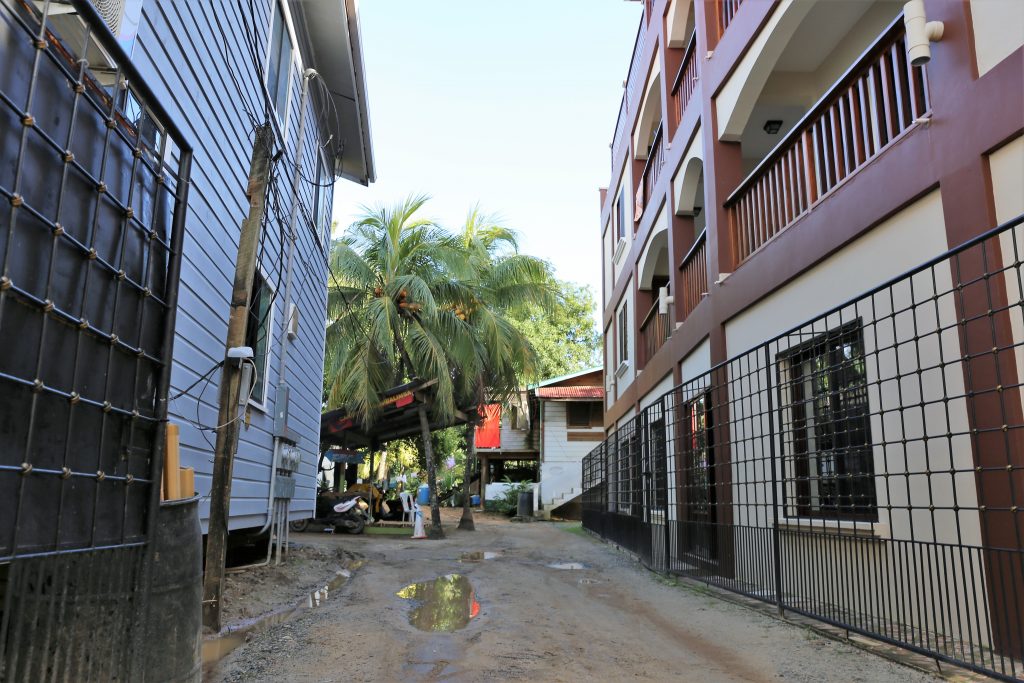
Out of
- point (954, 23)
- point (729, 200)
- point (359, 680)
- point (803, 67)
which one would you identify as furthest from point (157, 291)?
point (803, 67)

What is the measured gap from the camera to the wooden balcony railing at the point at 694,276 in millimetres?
9617

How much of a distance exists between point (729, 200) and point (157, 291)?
23.9ft

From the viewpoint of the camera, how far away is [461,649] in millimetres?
4746

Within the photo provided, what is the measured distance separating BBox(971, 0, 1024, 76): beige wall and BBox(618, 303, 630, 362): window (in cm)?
1194

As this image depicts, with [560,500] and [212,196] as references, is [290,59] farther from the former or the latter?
[560,500]

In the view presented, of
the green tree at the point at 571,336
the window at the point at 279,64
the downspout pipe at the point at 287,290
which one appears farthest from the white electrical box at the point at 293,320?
the green tree at the point at 571,336

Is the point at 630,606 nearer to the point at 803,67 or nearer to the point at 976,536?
the point at 976,536

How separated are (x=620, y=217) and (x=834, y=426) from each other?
1405 cm

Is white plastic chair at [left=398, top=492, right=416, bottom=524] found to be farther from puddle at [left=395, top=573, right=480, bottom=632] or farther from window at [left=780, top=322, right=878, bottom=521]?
window at [left=780, top=322, right=878, bottom=521]

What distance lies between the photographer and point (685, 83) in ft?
37.6

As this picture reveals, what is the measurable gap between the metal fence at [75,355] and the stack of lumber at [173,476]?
0.36 meters

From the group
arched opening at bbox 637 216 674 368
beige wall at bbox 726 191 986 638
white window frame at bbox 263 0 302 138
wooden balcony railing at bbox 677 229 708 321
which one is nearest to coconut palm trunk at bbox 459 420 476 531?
arched opening at bbox 637 216 674 368

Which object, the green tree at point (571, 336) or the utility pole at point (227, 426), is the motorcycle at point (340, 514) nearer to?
the utility pole at point (227, 426)

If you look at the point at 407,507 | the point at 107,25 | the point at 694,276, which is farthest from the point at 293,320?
the point at 407,507
